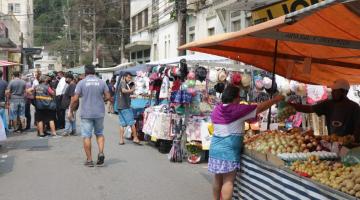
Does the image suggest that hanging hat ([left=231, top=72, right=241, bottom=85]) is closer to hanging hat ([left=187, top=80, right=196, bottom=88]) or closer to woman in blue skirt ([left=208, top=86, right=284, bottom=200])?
hanging hat ([left=187, top=80, right=196, bottom=88])

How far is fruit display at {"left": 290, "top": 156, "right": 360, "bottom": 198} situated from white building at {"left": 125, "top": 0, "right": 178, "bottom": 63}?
25.0 meters

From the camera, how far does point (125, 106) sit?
1331cm

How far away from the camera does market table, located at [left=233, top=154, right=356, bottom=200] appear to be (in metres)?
4.52

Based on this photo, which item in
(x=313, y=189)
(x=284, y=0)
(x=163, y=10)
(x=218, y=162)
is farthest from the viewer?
(x=163, y=10)

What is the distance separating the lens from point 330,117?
24.7ft

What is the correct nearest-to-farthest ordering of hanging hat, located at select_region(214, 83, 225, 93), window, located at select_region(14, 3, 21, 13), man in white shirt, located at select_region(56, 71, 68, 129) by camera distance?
hanging hat, located at select_region(214, 83, 225, 93)
man in white shirt, located at select_region(56, 71, 68, 129)
window, located at select_region(14, 3, 21, 13)

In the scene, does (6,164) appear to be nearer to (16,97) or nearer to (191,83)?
(191,83)

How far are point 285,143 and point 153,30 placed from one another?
32.4 m

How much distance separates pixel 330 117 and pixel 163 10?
2728cm

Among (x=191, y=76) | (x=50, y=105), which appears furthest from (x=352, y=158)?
A: (x=50, y=105)

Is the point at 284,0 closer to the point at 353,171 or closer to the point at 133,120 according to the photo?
the point at 133,120

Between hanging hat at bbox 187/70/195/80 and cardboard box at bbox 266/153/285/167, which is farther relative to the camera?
hanging hat at bbox 187/70/195/80

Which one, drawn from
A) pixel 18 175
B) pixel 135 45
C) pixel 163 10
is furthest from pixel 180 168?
pixel 135 45

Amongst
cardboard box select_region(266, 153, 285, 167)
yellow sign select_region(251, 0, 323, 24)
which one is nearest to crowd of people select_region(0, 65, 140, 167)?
yellow sign select_region(251, 0, 323, 24)
